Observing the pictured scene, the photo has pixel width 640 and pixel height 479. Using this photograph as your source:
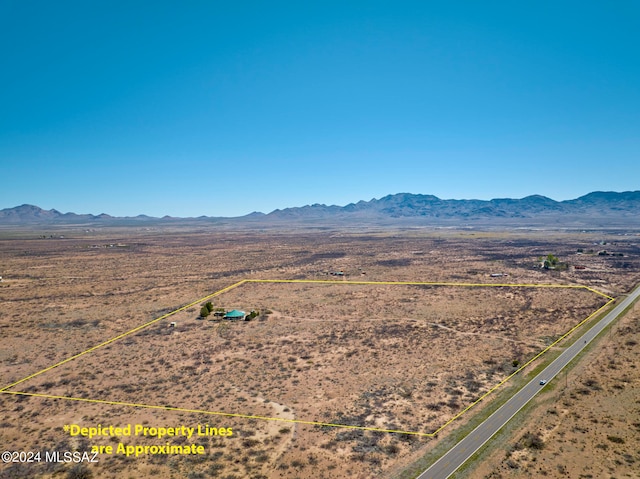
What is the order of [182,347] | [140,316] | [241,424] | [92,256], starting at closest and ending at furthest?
[241,424] < [182,347] < [140,316] < [92,256]

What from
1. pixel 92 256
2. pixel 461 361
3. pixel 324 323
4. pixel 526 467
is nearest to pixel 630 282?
pixel 461 361

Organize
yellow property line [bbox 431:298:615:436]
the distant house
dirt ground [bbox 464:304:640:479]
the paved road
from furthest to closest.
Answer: the distant house, yellow property line [bbox 431:298:615:436], the paved road, dirt ground [bbox 464:304:640:479]

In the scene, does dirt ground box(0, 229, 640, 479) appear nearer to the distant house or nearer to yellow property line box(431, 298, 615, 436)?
yellow property line box(431, 298, 615, 436)

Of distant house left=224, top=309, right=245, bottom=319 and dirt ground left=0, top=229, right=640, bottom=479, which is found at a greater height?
distant house left=224, top=309, right=245, bottom=319

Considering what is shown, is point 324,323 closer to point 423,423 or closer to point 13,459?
point 423,423

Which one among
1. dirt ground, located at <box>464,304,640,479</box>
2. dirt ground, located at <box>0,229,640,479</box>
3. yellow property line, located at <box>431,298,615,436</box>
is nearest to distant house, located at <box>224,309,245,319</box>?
dirt ground, located at <box>0,229,640,479</box>

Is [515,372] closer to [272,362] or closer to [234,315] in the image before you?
[272,362]

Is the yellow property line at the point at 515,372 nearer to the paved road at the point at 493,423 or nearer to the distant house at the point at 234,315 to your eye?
the paved road at the point at 493,423

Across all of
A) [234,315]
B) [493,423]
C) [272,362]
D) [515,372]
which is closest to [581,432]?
[493,423]
